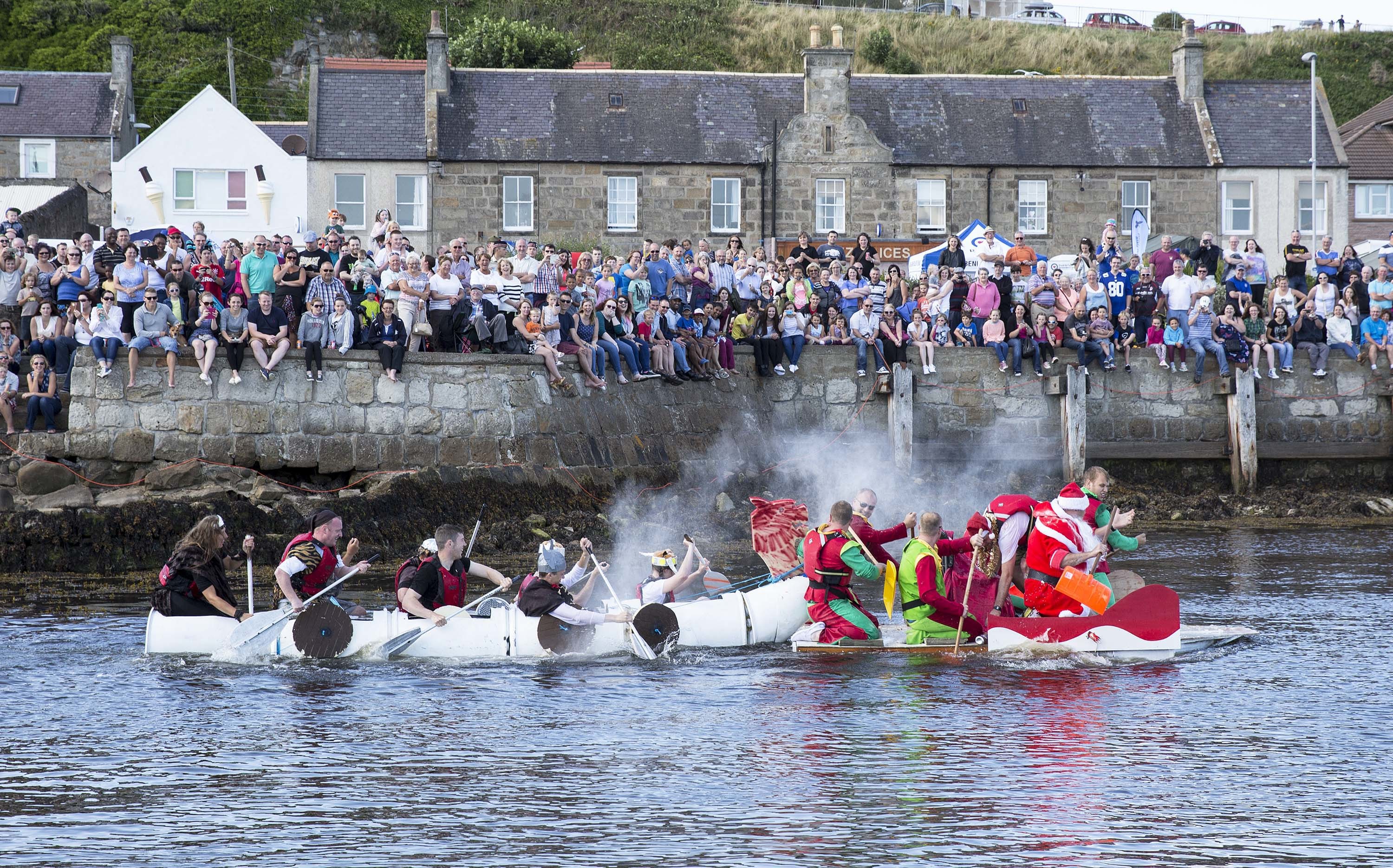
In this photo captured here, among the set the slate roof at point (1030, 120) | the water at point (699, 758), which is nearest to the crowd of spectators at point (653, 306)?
the water at point (699, 758)

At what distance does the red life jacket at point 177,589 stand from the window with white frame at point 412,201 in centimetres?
2228

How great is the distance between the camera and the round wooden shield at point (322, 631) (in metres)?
12.0

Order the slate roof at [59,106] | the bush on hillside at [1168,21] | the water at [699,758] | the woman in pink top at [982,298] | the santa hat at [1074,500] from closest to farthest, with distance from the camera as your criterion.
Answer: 1. the water at [699,758]
2. the santa hat at [1074,500]
3. the woman in pink top at [982,298]
4. the slate roof at [59,106]
5. the bush on hillside at [1168,21]

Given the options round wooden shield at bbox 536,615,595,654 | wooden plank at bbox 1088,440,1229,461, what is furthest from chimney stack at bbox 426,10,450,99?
round wooden shield at bbox 536,615,595,654

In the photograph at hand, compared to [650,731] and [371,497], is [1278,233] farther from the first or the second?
[650,731]

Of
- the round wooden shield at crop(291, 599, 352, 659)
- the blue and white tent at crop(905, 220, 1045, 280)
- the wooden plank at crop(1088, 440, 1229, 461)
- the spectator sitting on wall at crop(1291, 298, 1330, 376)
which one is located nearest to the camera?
the round wooden shield at crop(291, 599, 352, 659)

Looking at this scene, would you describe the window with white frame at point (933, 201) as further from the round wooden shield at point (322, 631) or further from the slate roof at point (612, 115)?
the round wooden shield at point (322, 631)

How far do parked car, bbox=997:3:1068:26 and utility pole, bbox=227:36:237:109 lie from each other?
31999 mm

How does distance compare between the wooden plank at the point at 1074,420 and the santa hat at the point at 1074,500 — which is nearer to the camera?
the santa hat at the point at 1074,500

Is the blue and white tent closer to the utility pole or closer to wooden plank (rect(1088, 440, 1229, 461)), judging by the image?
wooden plank (rect(1088, 440, 1229, 461))

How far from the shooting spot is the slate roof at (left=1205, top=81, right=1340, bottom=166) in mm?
34969

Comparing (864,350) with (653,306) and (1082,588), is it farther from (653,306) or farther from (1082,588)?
(1082,588)

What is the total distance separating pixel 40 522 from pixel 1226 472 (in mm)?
17149

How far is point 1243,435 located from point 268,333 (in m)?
14.4
